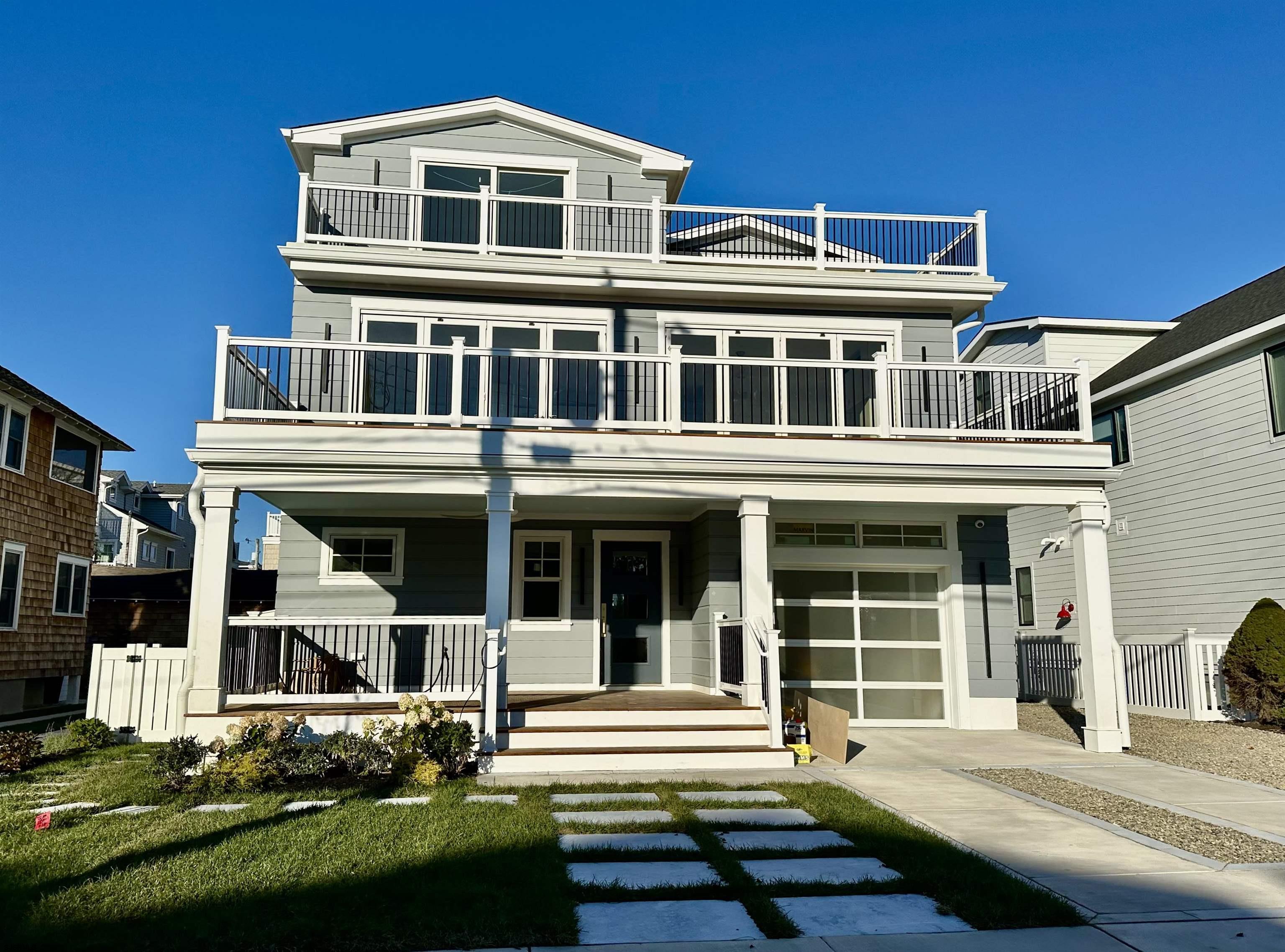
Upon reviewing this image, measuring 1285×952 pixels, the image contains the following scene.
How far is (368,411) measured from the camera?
12.5 metres

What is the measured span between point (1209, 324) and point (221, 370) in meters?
16.1

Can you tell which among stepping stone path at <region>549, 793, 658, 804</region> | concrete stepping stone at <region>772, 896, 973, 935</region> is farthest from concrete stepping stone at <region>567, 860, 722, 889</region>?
stepping stone path at <region>549, 793, 658, 804</region>

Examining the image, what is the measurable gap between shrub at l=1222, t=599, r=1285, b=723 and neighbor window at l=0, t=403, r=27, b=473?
19.6 m

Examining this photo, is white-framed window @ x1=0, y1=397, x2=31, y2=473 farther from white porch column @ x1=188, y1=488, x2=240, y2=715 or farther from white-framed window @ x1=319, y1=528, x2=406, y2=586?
white porch column @ x1=188, y1=488, x2=240, y2=715

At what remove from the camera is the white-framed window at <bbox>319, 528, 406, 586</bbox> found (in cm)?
1298

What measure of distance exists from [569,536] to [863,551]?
160 inches

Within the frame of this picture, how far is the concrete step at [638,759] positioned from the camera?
9.52 metres

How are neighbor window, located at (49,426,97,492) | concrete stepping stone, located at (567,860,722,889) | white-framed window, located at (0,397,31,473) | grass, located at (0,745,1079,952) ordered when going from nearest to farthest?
grass, located at (0,745,1079,952), concrete stepping stone, located at (567,860,722,889), white-framed window, located at (0,397,31,473), neighbor window, located at (49,426,97,492)

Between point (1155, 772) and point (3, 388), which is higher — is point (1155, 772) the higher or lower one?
the lower one

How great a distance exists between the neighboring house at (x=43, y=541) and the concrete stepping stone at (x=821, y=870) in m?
15.5

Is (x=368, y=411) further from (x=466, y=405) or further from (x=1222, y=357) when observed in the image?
(x=1222, y=357)

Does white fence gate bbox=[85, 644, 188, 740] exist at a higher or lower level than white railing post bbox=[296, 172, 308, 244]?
→ lower

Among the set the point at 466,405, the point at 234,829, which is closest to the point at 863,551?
the point at 466,405

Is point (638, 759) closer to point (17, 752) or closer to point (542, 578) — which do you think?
point (542, 578)
